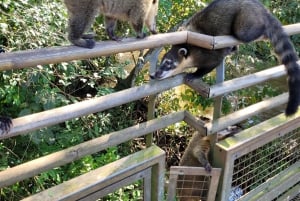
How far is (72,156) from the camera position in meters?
2.08

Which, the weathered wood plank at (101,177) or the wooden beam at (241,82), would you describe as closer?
the weathered wood plank at (101,177)

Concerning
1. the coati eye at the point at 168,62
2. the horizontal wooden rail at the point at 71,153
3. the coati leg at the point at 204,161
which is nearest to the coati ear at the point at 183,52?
the coati eye at the point at 168,62

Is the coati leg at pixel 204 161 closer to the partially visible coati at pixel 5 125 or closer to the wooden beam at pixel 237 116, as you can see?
the wooden beam at pixel 237 116

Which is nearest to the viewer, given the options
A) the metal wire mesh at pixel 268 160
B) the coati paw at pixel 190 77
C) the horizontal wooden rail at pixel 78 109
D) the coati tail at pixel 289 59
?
the horizontal wooden rail at pixel 78 109

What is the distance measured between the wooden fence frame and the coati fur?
49 cm

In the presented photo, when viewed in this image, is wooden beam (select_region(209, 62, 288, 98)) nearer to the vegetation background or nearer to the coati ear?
the coati ear

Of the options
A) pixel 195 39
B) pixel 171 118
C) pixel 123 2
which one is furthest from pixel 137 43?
pixel 123 2

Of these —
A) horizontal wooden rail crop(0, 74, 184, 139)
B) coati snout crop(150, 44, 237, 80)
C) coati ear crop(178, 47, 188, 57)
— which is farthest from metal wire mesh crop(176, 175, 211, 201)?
horizontal wooden rail crop(0, 74, 184, 139)

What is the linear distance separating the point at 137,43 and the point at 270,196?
Result: 1867 mm

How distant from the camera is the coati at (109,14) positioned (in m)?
2.66

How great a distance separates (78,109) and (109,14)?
1.13m

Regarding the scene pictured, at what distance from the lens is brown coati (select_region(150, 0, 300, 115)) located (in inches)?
112

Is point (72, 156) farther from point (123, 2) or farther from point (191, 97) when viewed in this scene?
point (191, 97)

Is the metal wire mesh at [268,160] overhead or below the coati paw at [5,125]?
below
